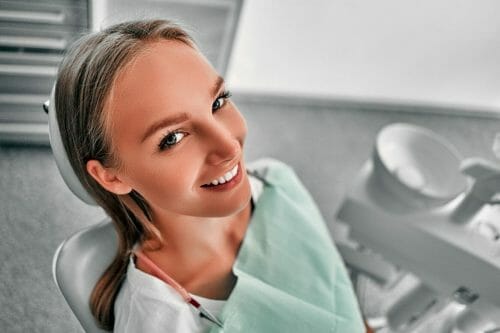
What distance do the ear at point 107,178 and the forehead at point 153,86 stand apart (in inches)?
3.0

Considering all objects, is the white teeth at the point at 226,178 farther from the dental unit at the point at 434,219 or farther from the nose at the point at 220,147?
the dental unit at the point at 434,219

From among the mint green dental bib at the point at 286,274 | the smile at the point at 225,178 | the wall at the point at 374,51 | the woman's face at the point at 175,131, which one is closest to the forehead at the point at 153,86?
the woman's face at the point at 175,131

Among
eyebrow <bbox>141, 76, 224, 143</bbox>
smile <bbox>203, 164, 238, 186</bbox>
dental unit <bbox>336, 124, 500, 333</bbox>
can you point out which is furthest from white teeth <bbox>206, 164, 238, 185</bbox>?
dental unit <bbox>336, 124, 500, 333</bbox>

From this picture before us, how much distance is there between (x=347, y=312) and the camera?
3.04ft

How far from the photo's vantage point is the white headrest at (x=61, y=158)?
651 mm

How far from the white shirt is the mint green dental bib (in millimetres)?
59

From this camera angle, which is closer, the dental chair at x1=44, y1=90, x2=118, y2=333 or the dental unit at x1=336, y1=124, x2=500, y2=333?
the dental chair at x1=44, y1=90, x2=118, y2=333

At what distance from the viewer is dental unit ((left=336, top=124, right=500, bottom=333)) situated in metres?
1.04

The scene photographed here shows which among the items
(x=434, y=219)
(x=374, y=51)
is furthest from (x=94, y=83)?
(x=374, y=51)

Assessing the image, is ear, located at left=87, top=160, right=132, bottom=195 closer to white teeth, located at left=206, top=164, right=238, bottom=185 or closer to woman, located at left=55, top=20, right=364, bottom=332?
woman, located at left=55, top=20, right=364, bottom=332

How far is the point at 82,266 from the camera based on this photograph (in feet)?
2.47

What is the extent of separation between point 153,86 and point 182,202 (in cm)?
17

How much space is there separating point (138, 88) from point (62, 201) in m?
0.49

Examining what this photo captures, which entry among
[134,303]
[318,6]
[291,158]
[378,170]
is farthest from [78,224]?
[318,6]
